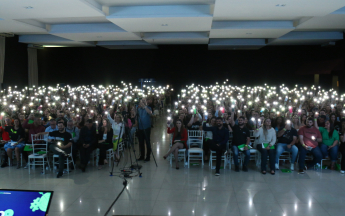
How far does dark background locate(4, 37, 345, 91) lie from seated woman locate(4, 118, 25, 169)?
45.6ft

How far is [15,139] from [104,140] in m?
2.08

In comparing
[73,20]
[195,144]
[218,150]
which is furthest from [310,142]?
[73,20]

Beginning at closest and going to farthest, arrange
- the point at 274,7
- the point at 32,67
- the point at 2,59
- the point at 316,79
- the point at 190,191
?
the point at 190,191, the point at 274,7, the point at 2,59, the point at 32,67, the point at 316,79

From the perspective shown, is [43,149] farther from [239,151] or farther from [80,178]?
[239,151]

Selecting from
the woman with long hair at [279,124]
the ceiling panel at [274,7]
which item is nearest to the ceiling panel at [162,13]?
the ceiling panel at [274,7]

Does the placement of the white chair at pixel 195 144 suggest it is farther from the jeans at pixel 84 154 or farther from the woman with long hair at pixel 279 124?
the jeans at pixel 84 154

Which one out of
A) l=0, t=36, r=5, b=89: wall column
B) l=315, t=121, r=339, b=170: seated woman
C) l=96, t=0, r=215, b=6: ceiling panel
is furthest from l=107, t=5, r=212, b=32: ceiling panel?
l=0, t=36, r=5, b=89: wall column

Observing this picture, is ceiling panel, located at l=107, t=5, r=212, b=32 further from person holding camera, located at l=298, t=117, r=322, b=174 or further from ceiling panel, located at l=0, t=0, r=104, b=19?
person holding camera, located at l=298, t=117, r=322, b=174

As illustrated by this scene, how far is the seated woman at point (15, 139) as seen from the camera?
7.31m

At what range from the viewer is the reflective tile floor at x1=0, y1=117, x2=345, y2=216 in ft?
16.2

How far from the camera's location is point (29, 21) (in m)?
11.0

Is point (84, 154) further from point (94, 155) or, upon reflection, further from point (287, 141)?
point (287, 141)

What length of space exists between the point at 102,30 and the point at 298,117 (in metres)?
7.71

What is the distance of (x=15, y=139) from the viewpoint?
7414 mm
